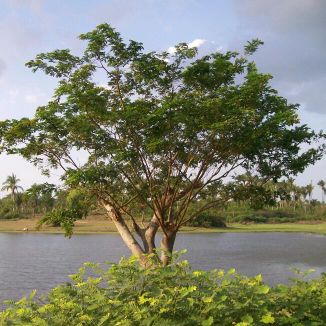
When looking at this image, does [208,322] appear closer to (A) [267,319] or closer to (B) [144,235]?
(A) [267,319]

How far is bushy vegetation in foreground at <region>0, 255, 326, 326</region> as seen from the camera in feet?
13.5

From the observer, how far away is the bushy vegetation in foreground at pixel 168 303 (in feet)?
13.5

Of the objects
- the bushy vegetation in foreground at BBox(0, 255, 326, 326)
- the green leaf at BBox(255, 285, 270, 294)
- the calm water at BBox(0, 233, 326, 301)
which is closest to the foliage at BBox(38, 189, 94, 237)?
the bushy vegetation in foreground at BBox(0, 255, 326, 326)

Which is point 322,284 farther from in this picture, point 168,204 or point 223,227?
point 223,227

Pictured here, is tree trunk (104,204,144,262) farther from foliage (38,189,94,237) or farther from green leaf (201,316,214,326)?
green leaf (201,316,214,326)

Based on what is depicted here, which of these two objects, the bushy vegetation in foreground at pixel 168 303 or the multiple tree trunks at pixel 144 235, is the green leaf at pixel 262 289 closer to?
the bushy vegetation in foreground at pixel 168 303

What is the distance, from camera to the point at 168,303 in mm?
4133

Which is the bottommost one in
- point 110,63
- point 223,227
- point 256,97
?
point 223,227

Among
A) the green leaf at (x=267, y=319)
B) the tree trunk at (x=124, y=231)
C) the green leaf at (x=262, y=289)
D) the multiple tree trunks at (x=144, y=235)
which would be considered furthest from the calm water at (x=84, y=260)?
the green leaf at (x=267, y=319)

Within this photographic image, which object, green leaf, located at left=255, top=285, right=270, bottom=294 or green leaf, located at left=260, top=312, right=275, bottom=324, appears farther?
green leaf, located at left=255, top=285, right=270, bottom=294

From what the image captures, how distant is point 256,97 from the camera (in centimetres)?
1084

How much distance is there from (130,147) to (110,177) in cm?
85

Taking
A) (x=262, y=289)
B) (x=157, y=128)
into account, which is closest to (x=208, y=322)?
(x=262, y=289)

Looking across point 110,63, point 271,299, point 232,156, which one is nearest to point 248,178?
point 232,156
